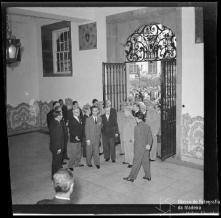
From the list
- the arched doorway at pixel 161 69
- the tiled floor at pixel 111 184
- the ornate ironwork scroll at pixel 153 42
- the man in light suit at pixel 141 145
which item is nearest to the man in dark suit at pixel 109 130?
the tiled floor at pixel 111 184

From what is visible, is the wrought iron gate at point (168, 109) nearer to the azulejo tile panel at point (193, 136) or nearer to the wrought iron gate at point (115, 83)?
the azulejo tile panel at point (193, 136)

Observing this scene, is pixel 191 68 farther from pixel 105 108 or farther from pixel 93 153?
pixel 93 153

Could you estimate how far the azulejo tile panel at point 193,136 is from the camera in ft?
14.9

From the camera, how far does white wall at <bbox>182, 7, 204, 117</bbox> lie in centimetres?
456

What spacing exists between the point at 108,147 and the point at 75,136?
33.2 inches

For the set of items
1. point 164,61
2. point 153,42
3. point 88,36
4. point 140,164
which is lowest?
point 140,164

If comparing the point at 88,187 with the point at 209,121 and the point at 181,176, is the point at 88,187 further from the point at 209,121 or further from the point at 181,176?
the point at 209,121

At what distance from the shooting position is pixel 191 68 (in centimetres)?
469

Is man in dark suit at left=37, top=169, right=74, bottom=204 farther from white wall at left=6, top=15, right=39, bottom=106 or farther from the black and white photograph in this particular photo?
white wall at left=6, top=15, right=39, bottom=106

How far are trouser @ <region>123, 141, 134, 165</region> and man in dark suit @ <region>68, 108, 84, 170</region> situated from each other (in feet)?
2.53

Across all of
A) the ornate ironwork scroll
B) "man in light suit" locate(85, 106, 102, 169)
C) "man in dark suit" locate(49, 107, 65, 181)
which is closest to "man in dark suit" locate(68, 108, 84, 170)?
"man in light suit" locate(85, 106, 102, 169)

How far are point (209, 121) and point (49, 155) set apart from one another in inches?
133

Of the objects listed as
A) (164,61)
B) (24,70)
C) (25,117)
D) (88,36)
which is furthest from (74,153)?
(24,70)

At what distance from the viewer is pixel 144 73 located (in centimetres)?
843
